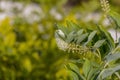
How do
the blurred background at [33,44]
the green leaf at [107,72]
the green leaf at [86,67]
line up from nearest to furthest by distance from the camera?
the green leaf at [107,72] < the green leaf at [86,67] < the blurred background at [33,44]

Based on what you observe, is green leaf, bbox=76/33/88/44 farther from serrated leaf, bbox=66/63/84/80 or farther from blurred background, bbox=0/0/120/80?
blurred background, bbox=0/0/120/80

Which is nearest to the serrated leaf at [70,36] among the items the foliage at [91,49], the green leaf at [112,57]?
the foliage at [91,49]

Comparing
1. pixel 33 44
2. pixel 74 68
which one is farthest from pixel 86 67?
pixel 33 44

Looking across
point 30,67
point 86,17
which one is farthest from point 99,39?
point 86,17

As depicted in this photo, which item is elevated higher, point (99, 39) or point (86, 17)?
point (86, 17)

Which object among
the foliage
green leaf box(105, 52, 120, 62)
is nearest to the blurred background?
the foliage

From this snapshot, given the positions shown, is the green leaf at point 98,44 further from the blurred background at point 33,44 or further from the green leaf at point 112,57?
the blurred background at point 33,44

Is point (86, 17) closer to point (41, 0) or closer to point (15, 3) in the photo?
point (41, 0)

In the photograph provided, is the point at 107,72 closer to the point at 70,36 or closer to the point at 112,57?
the point at 112,57
